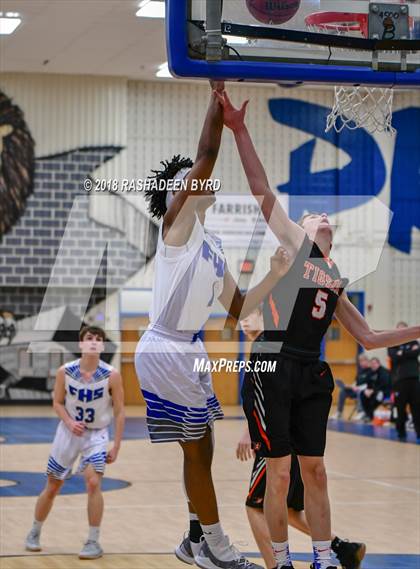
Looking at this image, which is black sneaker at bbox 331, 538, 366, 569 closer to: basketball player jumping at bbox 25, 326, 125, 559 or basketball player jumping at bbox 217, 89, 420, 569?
basketball player jumping at bbox 217, 89, 420, 569

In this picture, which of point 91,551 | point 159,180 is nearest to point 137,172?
point 91,551

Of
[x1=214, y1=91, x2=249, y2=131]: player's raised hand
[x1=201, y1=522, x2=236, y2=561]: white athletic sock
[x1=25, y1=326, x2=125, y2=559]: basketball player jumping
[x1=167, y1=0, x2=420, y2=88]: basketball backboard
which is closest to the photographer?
[x1=167, y1=0, x2=420, y2=88]: basketball backboard

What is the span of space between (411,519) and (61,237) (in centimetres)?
1413

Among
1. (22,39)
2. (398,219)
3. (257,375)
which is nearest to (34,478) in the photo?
(257,375)

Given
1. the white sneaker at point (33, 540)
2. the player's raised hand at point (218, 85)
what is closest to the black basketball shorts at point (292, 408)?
the player's raised hand at point (218, 85)

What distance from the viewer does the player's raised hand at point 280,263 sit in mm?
6008

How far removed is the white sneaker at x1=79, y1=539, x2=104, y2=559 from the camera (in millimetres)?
8414

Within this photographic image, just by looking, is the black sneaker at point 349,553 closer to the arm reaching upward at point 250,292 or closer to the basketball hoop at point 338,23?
the arm reaching upward at point 250,292

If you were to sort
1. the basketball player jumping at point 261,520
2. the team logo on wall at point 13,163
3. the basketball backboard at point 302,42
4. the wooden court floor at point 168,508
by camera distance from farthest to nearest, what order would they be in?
the team logo on wall at point 13,163 < the wooden court floor at point 168,508 < the basketball player jumping at point 261,520 < the basketball backboard at point 302,42

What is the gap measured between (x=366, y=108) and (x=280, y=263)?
1.03 meters

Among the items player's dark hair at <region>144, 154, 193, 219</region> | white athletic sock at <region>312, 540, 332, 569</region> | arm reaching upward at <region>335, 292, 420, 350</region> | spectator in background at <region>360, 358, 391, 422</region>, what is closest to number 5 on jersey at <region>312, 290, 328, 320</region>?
arm reaching upward at <region>335, 292, 420, 350</region>

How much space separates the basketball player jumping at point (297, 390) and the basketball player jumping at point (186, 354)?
52 centimetres

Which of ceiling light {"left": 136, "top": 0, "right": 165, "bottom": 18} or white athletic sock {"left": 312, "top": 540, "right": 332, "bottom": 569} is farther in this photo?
ceiling light {"left": 136, "top": 0, "right": 165, "bottom": 18}

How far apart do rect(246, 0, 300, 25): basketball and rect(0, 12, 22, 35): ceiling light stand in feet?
48.6
